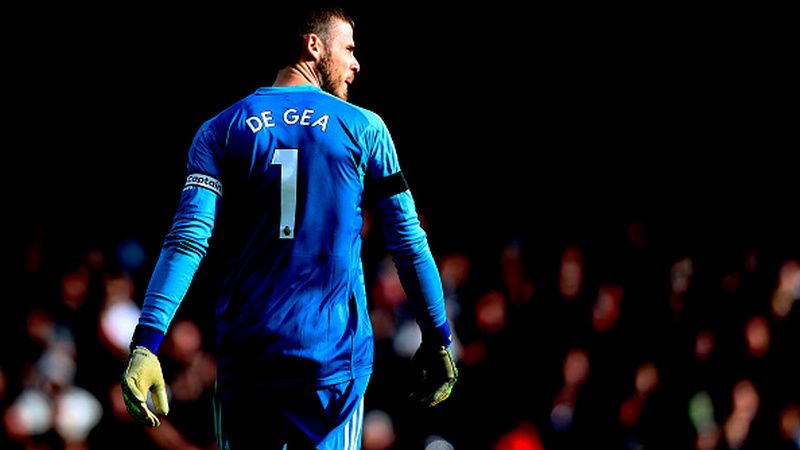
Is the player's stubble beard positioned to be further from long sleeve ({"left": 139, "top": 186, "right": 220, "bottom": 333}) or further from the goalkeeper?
long sleeve ({"left": 139, "top": 186, "right": 220, "bottom": 333})

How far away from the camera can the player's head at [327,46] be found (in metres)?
1.86

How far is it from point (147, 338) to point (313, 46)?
2.19 ft

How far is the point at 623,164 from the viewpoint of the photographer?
5.28 meters

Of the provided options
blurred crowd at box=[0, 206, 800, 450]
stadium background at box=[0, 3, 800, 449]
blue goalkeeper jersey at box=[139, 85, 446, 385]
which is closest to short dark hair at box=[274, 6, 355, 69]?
blue goalkeeper jersey at box=[139, 85, 446, 385]

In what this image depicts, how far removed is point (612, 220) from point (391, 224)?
3375mm

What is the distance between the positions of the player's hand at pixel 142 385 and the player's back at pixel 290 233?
6.2 inches

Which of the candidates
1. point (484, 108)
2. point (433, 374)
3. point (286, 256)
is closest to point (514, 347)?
point (484, 108)

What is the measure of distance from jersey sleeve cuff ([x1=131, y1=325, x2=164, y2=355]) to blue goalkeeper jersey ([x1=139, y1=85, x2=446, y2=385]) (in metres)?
0.01

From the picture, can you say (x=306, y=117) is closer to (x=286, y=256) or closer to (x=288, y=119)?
(x=288, y=119)

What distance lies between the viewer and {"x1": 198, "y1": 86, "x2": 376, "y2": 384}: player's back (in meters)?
1.71

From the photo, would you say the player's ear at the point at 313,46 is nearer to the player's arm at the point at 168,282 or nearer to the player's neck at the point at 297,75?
the player's neck at the point at 297,75

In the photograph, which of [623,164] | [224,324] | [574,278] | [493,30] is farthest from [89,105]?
[224,324]

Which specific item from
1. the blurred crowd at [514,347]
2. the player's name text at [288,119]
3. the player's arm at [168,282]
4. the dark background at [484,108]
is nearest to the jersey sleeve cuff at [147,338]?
the player's arm at [168,282]

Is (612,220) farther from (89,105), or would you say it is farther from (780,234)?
(89,105)
